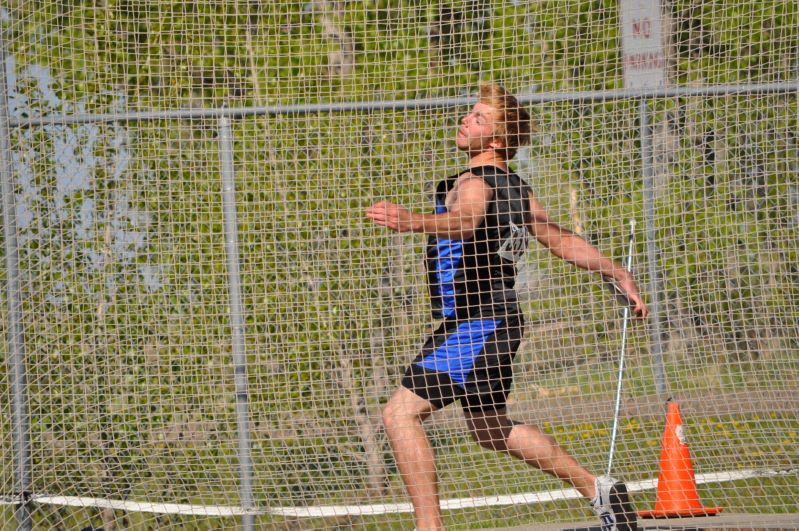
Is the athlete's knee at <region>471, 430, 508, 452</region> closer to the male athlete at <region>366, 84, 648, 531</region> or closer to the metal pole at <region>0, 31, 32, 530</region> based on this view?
the male athlete at <region>366, 84, 648, 531</region>

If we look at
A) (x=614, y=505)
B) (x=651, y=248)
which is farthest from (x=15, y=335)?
(x=651, y=248)

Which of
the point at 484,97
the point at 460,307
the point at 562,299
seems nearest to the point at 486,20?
the point at 484,97

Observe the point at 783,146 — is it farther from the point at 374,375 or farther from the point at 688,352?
the point at 374,375

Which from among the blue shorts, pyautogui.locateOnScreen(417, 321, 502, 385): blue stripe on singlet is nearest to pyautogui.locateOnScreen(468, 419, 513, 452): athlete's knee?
the blue shorts

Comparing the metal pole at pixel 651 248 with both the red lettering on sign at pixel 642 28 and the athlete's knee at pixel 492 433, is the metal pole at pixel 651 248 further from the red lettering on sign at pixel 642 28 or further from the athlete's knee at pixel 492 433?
the athlete's knee at pixel 492 433

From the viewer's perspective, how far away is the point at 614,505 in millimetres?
4086

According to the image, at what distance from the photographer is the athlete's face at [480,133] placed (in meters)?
4.25

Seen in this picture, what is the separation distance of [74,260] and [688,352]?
3061 millimetres

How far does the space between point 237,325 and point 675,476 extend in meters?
2.12

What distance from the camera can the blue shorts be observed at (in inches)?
160

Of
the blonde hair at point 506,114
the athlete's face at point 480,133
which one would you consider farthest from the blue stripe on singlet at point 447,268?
the blonde hair at point 506,114

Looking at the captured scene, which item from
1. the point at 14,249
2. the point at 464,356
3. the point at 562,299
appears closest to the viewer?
the point at 464,356

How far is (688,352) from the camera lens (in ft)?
16.8

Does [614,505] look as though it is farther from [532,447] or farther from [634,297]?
[634,297]
